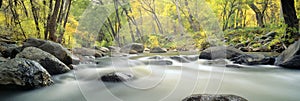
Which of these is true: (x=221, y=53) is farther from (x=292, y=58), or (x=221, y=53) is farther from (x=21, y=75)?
(x=21, y=75)

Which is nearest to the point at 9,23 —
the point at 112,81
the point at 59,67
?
the point at 59,67

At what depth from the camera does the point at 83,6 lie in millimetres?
19562

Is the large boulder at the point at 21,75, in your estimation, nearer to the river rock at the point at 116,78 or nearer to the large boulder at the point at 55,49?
the river rock at the point at 116,78

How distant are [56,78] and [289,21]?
7.39 m

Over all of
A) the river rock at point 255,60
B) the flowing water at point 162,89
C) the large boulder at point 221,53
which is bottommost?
the flowing water at point 162,89

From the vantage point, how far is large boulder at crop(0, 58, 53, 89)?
352 centimetres

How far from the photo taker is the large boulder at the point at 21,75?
3.52 meters

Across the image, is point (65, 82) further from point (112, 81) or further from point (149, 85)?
point (149, 85)

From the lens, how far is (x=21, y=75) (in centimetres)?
355

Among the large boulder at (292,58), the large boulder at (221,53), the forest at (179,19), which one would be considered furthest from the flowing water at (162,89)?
the forest at (179,19)

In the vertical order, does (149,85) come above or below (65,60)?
below

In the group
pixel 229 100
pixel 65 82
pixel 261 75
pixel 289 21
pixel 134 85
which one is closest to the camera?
pixel 229 100

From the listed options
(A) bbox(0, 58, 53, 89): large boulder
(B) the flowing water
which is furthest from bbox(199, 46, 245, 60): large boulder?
(A) bbox(0, 58, 53, 89): large boulder

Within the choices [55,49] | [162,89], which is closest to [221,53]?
[162,89]
